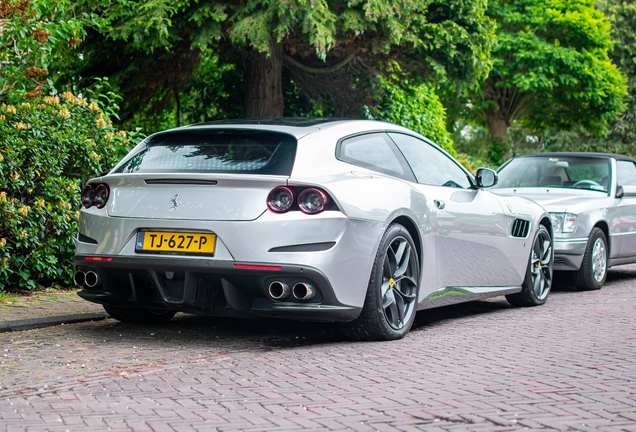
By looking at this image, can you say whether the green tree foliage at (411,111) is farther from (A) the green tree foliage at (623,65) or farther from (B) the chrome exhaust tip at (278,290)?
(A) the green tree foliage at (623,65)

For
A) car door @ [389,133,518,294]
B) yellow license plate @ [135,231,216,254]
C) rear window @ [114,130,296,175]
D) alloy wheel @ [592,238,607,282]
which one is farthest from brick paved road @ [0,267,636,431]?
alloy wheel @ [592,238,607,282]

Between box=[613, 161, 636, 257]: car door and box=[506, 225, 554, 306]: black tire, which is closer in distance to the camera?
box=[506, 225, 554, 306]: black tire

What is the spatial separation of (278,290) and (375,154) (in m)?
1.47

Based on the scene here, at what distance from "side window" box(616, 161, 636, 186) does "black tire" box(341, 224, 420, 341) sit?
5.85 metres

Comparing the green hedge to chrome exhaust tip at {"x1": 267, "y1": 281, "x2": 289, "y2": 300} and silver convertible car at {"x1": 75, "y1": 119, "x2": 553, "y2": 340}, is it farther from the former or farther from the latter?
chrome exhaust tip at {"x1": 267, "y1": 281, "x2": 289, "y2": 300}

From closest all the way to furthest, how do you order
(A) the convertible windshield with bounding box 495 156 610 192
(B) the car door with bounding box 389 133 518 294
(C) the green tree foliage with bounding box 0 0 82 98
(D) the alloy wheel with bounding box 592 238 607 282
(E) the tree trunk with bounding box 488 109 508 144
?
1. (B) the car door with bounding box 389 133 518 294
2. (C) the green tree foliage with bounding box 0 0 82 98
3. (D) the alloy wheel with bounding box 592 238 607 282
4. (A) the convertible windshield with bounding box 495 156 610 192
5. (E) the tree trunk with bounding box 488 109 508 144

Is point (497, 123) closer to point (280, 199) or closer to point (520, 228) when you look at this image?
point (520, 228)

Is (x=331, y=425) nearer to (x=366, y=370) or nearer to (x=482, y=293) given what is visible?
(x=366, y=370)

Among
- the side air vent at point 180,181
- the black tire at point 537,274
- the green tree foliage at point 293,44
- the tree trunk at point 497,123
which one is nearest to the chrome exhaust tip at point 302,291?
the side air vent at point 180,181

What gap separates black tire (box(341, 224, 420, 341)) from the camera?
530 centimetres

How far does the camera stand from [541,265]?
7988 millimetres

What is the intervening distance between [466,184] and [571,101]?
26.1 m

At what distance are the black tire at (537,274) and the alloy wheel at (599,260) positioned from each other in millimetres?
1599

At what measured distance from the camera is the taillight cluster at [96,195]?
17.6 ft
